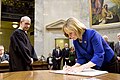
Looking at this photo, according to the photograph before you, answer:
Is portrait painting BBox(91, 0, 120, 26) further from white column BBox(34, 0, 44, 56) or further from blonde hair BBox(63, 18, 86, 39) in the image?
blonde hair BBox(63, 18, 86, 39)

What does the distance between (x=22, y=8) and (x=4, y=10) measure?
1.32 meters

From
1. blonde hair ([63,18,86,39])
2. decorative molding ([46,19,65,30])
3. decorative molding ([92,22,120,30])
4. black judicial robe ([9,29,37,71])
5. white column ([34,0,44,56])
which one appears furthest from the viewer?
decorative molding ([46,19,65,30])

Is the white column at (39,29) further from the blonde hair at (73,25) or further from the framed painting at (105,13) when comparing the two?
the blonde hair at (73,25)

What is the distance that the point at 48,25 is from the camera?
1344cm

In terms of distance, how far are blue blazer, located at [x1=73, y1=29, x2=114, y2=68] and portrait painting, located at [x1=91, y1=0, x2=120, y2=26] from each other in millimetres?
7510

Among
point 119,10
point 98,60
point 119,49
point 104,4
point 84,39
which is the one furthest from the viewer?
point 104,4

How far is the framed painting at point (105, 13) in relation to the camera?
9930 mm

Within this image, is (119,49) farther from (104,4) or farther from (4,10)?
(4,10)

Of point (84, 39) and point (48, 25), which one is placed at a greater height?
point (48, 25)

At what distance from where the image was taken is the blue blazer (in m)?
2.41

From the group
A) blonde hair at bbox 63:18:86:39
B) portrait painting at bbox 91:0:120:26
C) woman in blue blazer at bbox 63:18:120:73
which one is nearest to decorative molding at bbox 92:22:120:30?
portrait painting at bbox 91:0:120:26

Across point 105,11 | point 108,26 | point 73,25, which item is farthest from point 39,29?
point 73,25

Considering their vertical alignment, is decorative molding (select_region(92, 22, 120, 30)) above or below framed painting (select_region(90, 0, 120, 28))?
below

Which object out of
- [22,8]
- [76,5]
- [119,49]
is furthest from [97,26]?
[22,8]
